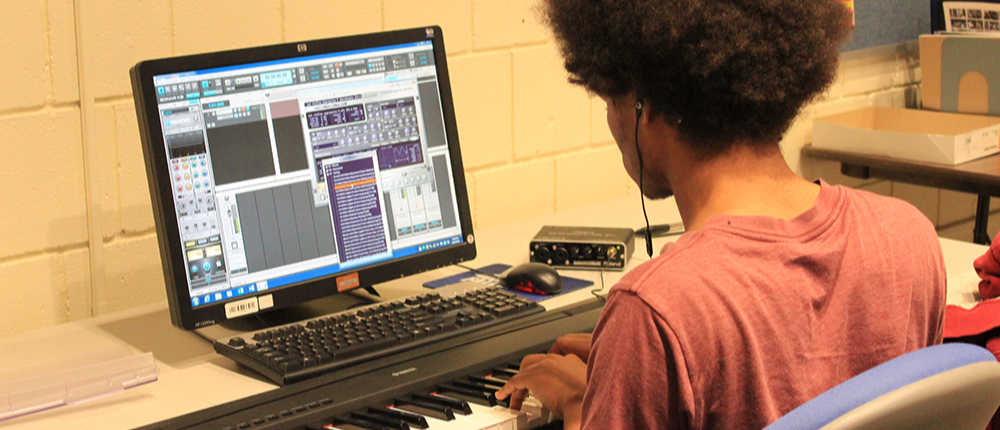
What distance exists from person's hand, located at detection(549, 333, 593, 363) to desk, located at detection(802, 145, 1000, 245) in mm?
1555

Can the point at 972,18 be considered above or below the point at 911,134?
above

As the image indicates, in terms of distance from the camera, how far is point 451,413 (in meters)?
1.11

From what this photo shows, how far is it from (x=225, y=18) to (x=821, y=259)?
3.92 ft

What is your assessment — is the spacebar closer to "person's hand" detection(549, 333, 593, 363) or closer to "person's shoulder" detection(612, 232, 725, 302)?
"person's hand" detection(549, 333, 593, 363)

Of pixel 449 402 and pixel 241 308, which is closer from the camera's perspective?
pixel 449 402

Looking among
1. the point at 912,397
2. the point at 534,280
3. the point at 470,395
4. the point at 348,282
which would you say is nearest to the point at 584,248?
the point at 534,280

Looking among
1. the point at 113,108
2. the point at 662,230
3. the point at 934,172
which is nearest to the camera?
the point at 113,108

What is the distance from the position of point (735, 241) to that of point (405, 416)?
0.46m

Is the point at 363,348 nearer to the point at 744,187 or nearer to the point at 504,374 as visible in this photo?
the point at 504,374

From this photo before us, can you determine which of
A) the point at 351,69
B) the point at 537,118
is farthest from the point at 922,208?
the point at 351,69

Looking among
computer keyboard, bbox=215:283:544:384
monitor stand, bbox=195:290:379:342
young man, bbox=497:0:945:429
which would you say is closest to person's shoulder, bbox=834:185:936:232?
young man, bbox=497:0:945:429

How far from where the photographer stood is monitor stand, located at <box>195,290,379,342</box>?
4.60 feet

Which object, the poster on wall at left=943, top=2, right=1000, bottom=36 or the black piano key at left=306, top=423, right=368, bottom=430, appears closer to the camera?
the black piano key at left=306, top=423, right=368, bottom=430

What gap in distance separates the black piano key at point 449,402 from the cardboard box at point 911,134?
5.92 ft
